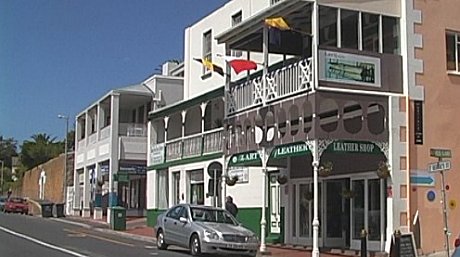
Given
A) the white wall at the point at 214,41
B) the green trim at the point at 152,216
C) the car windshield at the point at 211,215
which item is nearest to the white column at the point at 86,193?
the green trim at the point at 152,216

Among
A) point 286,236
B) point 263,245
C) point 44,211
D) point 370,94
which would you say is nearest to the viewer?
point 370,94

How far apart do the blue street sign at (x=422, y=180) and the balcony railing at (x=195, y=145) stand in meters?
10.1

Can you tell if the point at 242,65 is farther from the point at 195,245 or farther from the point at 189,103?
the point at 189,103

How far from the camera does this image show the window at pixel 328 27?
76.2 feet

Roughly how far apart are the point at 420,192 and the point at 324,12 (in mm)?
5965

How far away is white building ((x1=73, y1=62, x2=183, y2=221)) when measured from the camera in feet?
161

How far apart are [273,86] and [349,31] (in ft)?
9.34

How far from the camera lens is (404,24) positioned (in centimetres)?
2309

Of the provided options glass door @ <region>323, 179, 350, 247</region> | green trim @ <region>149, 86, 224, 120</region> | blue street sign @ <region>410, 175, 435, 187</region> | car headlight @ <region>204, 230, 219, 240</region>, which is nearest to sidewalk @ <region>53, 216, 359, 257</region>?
glass door @ <region>323, 179, 350, 247</region>

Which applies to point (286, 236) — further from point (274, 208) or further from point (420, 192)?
point (420, 192)

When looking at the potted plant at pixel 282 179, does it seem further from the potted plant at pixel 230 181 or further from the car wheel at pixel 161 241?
the car wheel at pixel 161 241

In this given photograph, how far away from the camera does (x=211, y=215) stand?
23.6 meters

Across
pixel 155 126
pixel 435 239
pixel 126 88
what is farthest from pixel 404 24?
pixel 126 88

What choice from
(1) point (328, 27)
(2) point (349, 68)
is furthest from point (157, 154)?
(2) point (349, 68)
